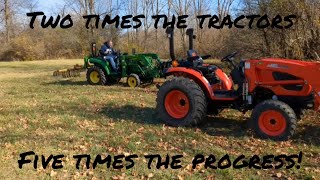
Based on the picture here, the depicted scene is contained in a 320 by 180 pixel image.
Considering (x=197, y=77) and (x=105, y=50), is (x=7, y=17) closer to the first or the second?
(x=105, y=50)

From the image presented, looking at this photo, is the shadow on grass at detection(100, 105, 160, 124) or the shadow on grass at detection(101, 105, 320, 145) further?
the shadow on grass at detection(100, 105, 160, 124)

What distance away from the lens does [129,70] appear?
44.7ft

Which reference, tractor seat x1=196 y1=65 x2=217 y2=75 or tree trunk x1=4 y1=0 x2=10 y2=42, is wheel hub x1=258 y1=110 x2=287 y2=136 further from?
tree trunk x1=4 y1=0 x2=10 y2=42

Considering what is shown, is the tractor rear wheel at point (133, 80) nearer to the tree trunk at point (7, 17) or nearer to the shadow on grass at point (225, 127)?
the shadow on grass at point (225, 127)

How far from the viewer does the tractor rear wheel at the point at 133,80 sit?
13094 mm

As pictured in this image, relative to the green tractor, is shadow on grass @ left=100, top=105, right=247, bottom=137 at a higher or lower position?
lower

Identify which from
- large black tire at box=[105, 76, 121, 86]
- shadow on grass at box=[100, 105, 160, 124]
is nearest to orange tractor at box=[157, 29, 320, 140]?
shadow on grass at box=[100, 105, 160, 124]

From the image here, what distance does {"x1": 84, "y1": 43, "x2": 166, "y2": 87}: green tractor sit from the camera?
1318 centimetres

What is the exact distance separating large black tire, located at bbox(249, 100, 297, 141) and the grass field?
141 millimetres

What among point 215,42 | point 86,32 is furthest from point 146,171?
point 86,32

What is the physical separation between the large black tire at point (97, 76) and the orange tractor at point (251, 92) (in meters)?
6.62

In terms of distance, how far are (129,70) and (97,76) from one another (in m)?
1.31

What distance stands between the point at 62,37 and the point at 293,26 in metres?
35.2

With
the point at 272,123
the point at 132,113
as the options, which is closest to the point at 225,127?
the point at 272,123
